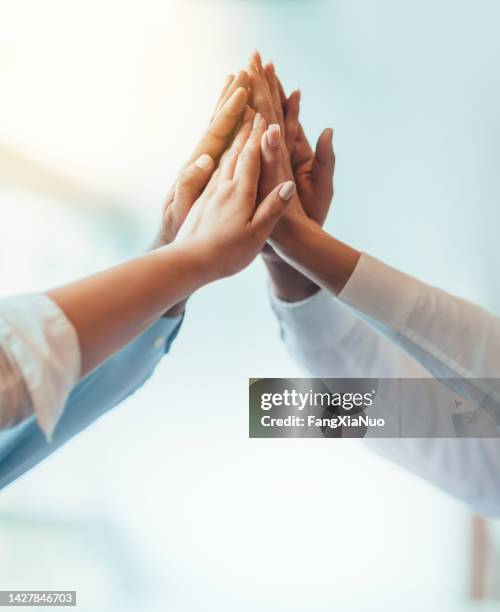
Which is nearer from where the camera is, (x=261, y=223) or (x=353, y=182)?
(x=261, y=223)

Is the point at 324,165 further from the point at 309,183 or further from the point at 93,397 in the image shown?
the point at 93,397

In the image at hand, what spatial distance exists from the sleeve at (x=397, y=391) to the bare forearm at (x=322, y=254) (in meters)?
0.11

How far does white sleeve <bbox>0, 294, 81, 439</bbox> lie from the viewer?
0.45m

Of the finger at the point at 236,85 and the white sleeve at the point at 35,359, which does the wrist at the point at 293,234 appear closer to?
the finger at the point at 236,85

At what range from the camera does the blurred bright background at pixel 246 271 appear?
91 centimetres

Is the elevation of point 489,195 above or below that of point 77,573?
above

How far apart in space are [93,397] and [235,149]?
333 millimetres

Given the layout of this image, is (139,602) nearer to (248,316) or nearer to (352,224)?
(248,316)

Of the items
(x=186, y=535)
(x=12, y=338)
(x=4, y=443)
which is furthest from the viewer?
(x=186, y=535)

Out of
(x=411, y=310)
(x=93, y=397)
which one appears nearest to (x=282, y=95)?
(x=411, y=310)

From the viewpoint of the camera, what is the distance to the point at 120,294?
534mm

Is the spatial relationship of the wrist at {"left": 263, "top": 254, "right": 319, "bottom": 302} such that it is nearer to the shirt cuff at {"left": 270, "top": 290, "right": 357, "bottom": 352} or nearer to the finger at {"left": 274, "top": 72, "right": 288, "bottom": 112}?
the shirt cuff at {"left": 270, "top": 290, "right": 357, "bottom": 352}

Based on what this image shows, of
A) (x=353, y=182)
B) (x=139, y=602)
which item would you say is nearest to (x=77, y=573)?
(x=139, y=602)

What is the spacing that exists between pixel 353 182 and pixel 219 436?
39 centimetres
